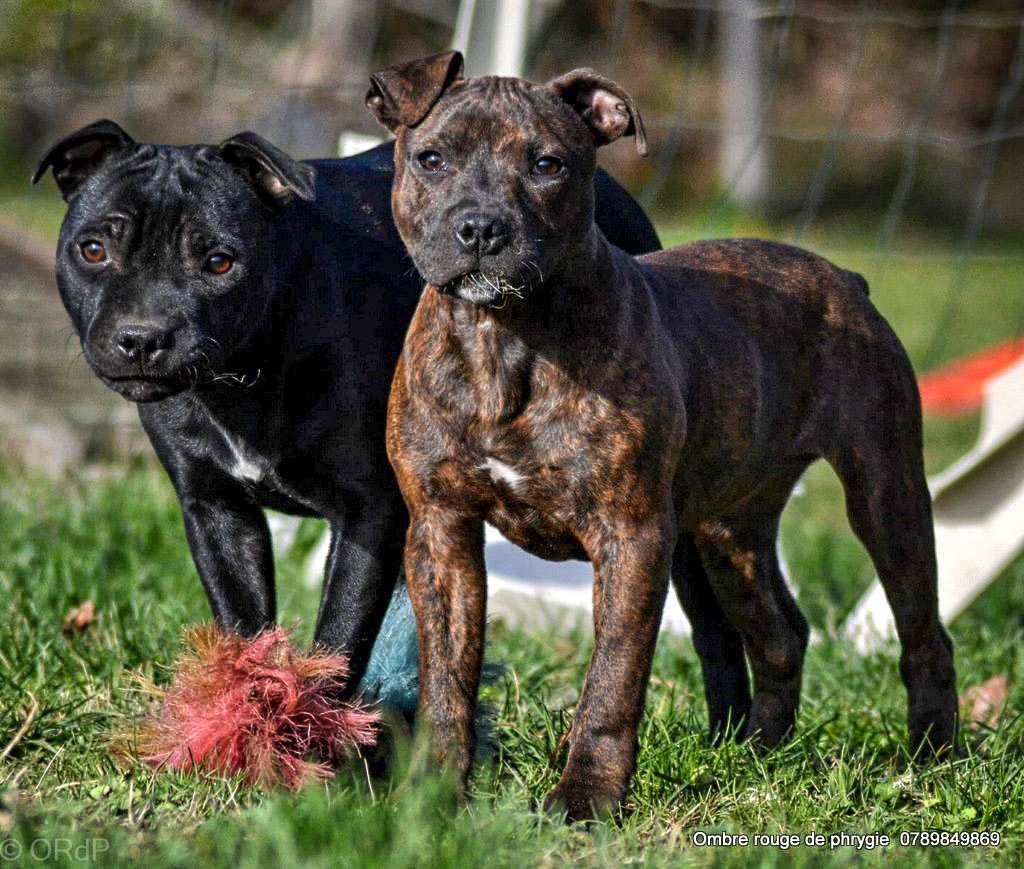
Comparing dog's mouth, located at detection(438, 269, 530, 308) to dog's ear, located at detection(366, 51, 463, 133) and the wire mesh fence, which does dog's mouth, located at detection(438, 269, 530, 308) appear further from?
the wire mesh fence

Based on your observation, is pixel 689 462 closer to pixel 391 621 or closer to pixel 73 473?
pixel 391 621

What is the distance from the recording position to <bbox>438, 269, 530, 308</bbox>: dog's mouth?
11.9ft

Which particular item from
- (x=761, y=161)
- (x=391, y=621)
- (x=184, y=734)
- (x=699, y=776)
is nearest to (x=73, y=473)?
(x=391, y=621)

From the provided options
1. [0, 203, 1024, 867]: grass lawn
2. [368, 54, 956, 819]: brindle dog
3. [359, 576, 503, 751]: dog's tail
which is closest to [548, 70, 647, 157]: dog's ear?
[368, 54, 956, 819]: brindle dog

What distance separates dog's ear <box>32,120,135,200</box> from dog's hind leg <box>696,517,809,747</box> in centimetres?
198

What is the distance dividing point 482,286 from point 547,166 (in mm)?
360

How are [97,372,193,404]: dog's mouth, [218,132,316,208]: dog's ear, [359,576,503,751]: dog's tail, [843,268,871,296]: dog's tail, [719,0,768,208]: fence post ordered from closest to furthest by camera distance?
1. [97,372,193,404]: dog's mouth
2. [218,132,316,208]: dog's ear
3. [359,576,503,751]: dog's tail
4. [843,268,871,296]: dog's tail
5. [719,0,768,208]: fence post

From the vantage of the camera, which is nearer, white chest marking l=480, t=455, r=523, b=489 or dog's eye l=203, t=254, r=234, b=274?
white chest marking l=480, t=455, r=523, b=489

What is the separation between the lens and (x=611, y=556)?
3.82 metres

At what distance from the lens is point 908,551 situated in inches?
182

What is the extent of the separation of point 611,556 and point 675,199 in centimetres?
1367

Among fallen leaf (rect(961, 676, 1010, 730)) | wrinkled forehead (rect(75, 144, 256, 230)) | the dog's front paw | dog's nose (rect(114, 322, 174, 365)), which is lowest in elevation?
fallen leaf (rect(961, 676, 1010, 730))

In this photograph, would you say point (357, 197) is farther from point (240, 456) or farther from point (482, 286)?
point (482, 286)

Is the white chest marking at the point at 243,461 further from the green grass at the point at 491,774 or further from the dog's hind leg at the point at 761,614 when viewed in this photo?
the dog's hind leg at the point at 761,614
